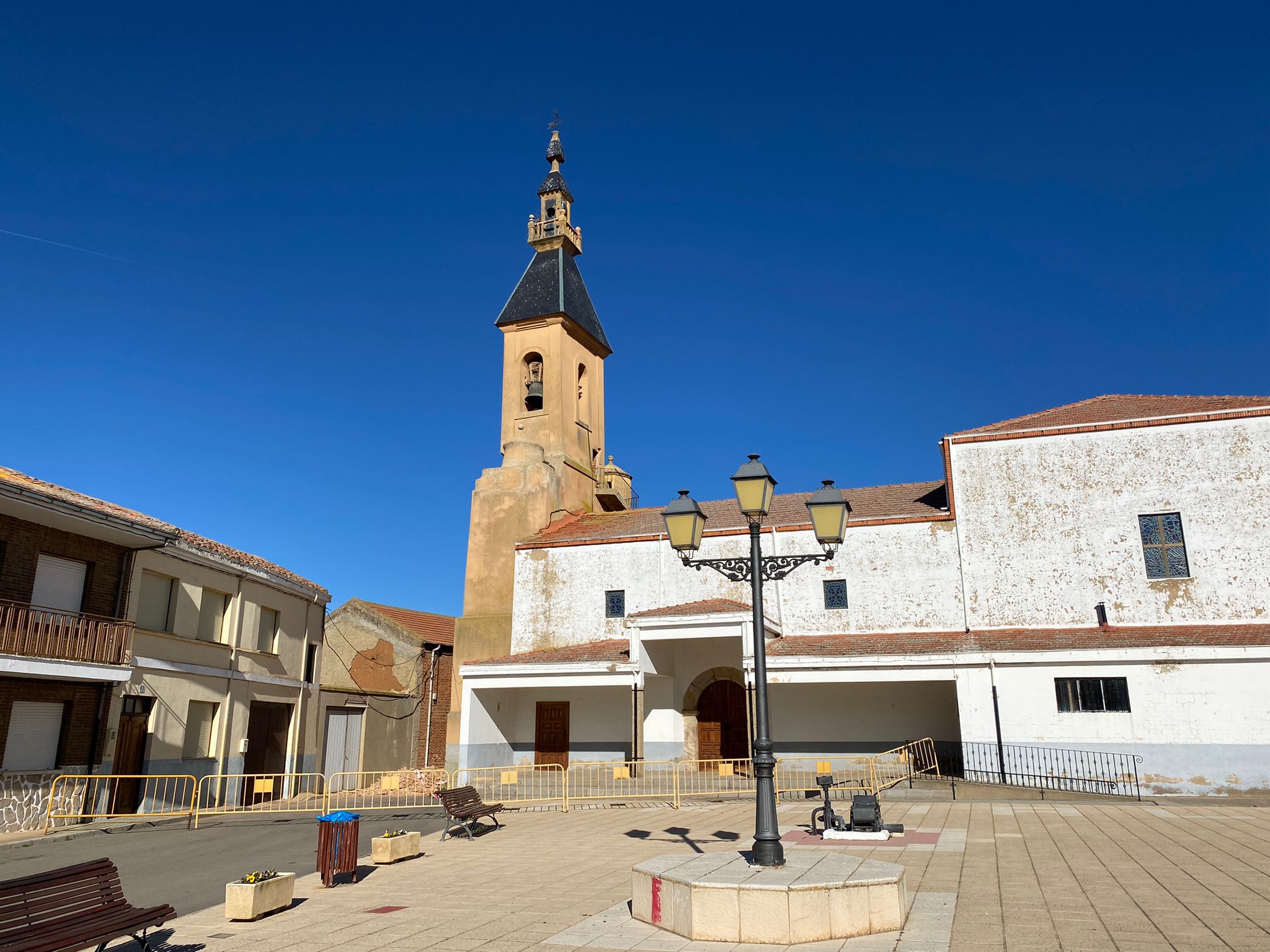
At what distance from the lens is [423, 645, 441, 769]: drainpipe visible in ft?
99.9

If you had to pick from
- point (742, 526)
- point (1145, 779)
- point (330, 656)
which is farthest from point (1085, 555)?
point (330, 656)

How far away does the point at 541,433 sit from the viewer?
31.1m

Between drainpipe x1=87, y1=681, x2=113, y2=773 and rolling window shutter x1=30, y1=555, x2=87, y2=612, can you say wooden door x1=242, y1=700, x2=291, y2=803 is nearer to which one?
drainpipe x1=87, y1=681, x2=113, y2=773

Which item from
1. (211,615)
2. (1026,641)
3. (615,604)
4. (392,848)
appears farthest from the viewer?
(615,604)

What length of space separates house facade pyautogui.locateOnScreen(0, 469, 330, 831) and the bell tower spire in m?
17.4

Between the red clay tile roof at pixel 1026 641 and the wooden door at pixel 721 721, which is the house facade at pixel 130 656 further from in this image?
the red clay tile roof at pixel 1026 641

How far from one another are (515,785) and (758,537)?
42.7ft

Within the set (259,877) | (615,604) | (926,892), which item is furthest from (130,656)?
(926,892)

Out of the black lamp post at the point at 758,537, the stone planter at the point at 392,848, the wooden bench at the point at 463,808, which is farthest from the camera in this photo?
the wooden bench at the point at 463,808

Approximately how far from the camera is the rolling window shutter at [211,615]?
68.7ft

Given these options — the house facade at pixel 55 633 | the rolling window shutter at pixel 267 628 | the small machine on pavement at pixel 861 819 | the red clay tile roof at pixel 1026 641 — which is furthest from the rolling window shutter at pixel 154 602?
the small machine on pavement at pixel 861 819

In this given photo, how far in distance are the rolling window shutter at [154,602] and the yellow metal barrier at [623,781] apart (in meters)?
9.81

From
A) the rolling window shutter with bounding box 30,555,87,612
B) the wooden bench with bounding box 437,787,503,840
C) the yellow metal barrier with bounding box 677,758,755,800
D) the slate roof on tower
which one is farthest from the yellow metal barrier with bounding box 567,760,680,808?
the slate roof on tower

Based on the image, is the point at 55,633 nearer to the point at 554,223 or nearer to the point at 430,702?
the point at 430,702
